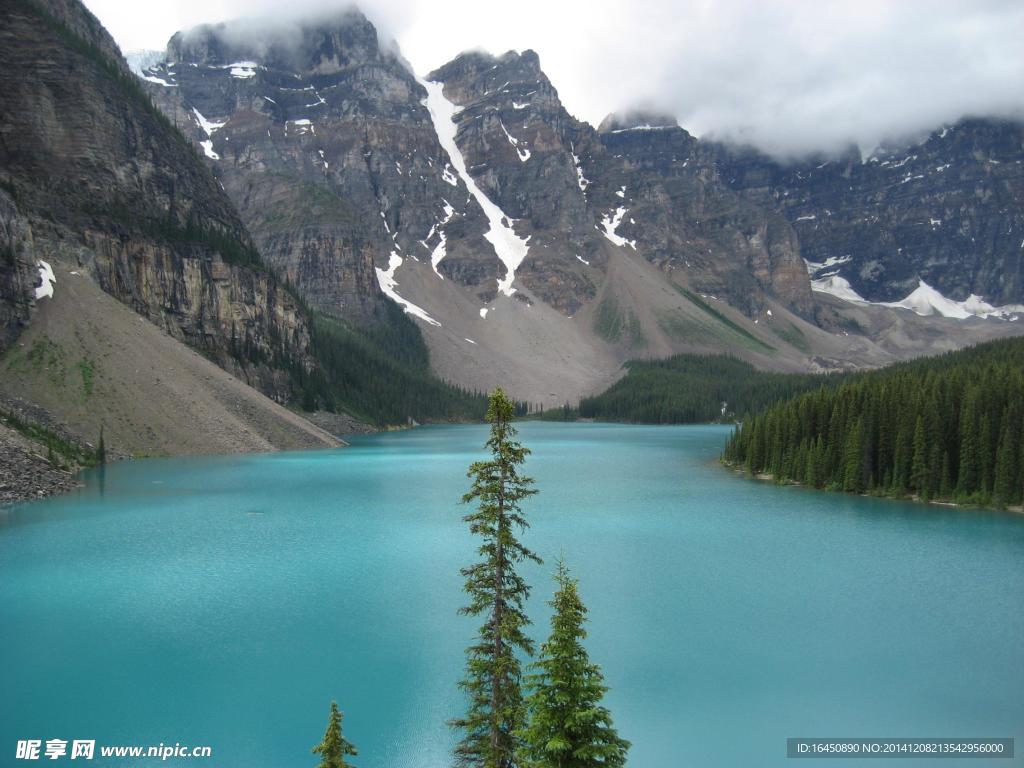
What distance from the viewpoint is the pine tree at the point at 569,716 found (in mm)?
10578

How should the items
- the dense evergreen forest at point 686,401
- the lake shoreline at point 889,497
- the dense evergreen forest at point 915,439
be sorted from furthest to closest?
the dense evergreen forest at point 686,401 → the dense evergreen forest at point 915,439 → the lake shoreline at point 889,497

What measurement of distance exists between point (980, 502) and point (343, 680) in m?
46.5

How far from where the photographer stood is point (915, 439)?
54812mm

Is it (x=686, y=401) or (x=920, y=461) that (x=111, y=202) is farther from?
(x=686, y=401)

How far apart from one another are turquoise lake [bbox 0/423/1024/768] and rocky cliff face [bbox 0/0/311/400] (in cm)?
4966

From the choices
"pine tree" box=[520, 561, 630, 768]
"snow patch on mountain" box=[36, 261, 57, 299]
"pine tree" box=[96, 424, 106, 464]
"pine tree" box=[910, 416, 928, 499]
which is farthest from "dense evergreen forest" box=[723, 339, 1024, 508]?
"snow patch on mountain" box=[36, 261, 57, 299]

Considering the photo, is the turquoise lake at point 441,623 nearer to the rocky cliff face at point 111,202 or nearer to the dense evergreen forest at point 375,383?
the rocky cliff face at point 111,202

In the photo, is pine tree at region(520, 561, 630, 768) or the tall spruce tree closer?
pine tree at region(520, 561, 630, 768)

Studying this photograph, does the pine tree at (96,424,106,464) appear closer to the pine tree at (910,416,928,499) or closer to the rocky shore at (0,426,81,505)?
the rocky shore at (0,426,81,505)

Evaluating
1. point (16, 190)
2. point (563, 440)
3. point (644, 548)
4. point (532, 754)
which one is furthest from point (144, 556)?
point (563, 440)

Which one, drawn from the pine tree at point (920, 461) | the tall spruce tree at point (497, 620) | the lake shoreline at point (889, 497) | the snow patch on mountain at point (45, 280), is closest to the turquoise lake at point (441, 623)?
the tall spruce tree at point (497, 620)

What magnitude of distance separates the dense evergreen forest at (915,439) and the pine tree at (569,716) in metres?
48.7

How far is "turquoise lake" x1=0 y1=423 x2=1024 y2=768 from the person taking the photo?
17172 millimetres

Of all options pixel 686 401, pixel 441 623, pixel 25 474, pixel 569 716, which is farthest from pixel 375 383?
pixel 569 716
